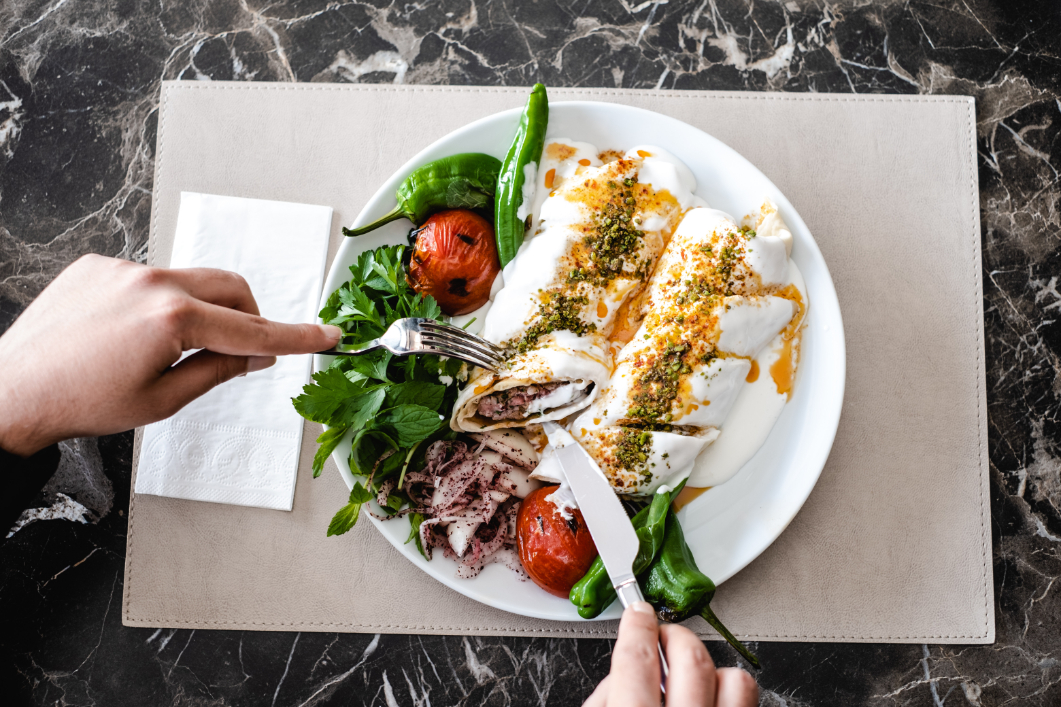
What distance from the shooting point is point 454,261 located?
6.29ft

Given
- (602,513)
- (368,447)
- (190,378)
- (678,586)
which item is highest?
(190,378)

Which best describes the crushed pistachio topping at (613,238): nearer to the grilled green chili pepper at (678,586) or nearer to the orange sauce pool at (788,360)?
the orange sauce pool at (788,360)

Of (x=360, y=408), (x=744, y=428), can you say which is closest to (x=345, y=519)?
(x=360, y=408)

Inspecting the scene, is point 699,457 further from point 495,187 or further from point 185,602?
point 185,602

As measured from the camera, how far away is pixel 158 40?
2.31 metres

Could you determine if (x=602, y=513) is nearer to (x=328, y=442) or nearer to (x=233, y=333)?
(x=328, y=442)

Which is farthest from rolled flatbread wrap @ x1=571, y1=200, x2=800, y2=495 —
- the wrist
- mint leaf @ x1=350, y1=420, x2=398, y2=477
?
the wrist

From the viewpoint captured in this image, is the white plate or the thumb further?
the white plate

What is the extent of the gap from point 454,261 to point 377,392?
44 centimetres

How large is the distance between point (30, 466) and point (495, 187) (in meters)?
1.42

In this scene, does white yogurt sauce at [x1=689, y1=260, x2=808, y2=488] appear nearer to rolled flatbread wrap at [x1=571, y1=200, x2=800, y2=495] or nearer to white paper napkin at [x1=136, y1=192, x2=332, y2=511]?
rolled flatbread wrap at [x1=571, y1=200, x2=800, y2=495]

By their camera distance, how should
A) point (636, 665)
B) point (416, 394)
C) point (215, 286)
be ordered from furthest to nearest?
point (416, 394), point (215, 286), point (636, 665)

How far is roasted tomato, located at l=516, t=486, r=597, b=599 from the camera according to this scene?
6.11 ft

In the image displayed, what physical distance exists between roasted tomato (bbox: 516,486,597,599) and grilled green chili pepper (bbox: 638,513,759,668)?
184mm
